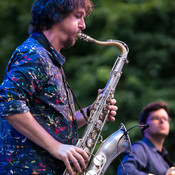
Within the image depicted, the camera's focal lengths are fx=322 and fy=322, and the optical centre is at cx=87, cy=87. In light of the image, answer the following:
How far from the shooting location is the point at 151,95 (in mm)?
6527

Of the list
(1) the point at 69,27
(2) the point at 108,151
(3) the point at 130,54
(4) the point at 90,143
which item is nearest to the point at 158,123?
(2) the point at 108,151

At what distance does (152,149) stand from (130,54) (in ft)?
9.87

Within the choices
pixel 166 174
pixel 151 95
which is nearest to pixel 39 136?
pixel 166 174

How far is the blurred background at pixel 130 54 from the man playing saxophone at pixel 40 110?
4051 millimetres

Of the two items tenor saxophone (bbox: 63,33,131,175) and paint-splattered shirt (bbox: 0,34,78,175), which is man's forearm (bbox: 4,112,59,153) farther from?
tenor saxophone (bbox: 63,33,131,175)

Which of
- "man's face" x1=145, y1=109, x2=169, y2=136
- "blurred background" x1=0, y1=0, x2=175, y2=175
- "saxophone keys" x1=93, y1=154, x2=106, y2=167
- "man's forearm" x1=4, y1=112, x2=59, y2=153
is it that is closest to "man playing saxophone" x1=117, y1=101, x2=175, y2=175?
"man's face" x1=145, y1=109, x2=169, y2=136

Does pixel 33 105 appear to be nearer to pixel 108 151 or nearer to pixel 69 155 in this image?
pixel 69 155

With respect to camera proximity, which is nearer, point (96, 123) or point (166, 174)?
point (96, 123)

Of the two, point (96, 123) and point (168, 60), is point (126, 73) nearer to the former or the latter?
point (168, 60)

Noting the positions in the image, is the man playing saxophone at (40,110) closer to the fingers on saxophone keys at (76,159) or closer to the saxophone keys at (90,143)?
the fingers on saxophone keys at (76,159)

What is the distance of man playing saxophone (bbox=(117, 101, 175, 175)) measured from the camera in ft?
13.6

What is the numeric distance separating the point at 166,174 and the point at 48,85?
2739 mm

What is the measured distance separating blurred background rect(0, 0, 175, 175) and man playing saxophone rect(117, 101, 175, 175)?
58.7 inches

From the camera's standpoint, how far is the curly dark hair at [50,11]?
218cm
